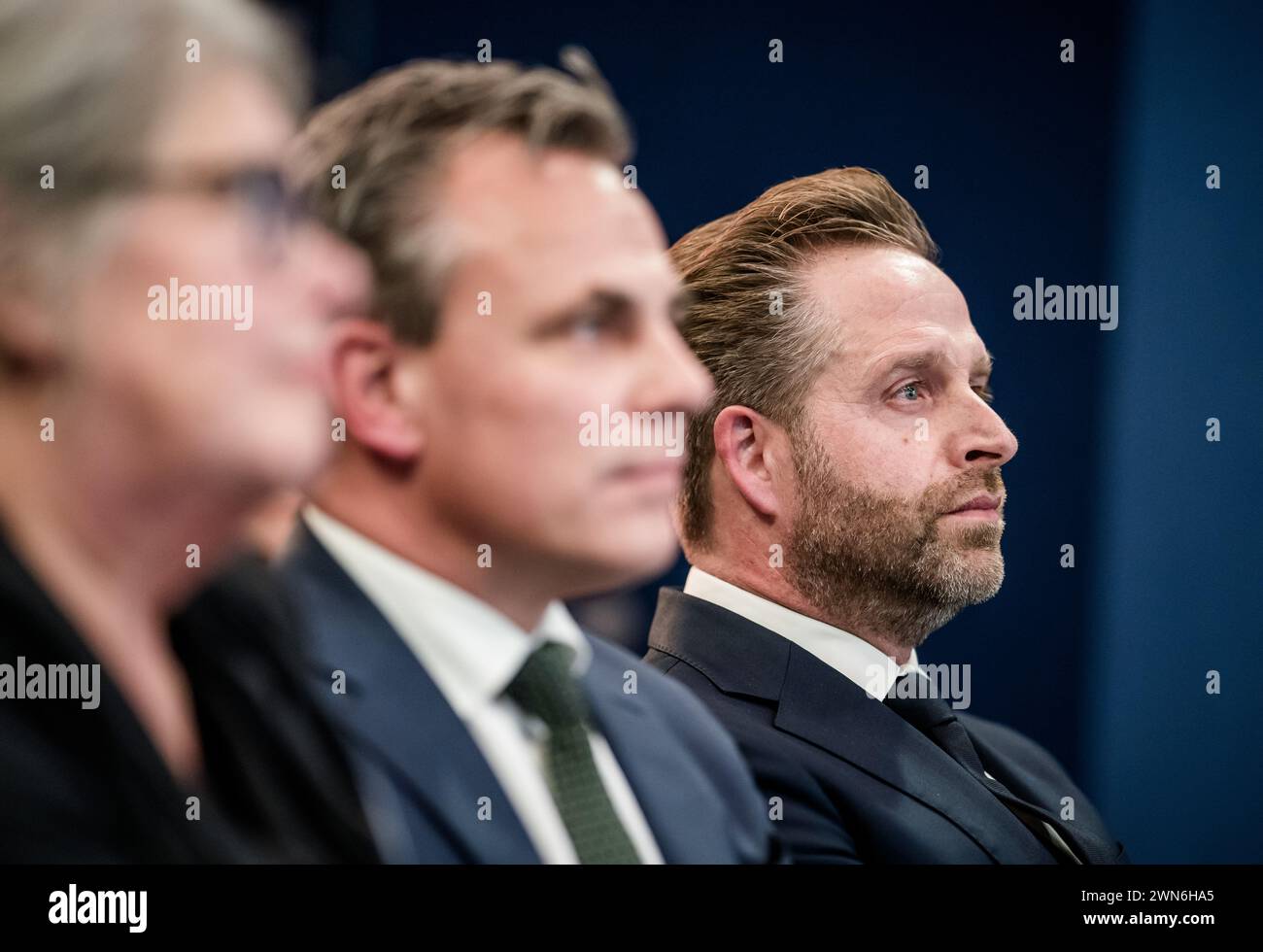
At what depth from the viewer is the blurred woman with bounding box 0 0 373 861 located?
3.23 feet

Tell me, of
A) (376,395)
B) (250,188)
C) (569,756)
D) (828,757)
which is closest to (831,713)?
(828,757)

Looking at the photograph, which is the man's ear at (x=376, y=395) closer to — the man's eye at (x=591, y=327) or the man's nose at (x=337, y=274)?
the man's nose at (x=337, y=274)

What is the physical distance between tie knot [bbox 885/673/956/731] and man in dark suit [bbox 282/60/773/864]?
61 cm

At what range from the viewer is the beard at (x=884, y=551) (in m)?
1.79

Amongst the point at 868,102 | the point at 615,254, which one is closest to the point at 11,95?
the point at 615,254

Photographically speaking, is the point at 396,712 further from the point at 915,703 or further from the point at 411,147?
the point at 915,703

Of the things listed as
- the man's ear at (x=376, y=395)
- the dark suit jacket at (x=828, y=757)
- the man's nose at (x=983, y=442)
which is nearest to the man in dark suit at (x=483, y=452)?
the man's ear at (x=376, y=395)

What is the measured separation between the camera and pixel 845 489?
1.81 metres

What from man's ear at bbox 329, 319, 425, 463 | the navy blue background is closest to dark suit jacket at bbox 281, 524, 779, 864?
man's ear at bbox 329, 319, 425, 463

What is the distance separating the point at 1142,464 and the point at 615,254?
A: 3.07 ft

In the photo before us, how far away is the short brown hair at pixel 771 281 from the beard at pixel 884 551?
10 centimetres

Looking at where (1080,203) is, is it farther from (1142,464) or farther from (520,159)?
(520,159)

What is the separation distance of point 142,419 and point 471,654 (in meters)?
0.38
